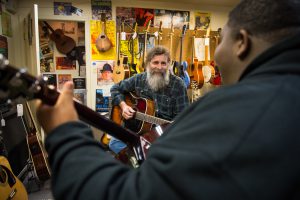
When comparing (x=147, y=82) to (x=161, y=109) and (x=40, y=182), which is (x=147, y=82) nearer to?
(x=161, y=109)

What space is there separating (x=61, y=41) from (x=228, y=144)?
383 cm

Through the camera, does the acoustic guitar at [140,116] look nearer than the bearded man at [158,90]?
Yes

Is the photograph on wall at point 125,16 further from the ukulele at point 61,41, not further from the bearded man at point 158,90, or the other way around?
the bearded man at point 158,90

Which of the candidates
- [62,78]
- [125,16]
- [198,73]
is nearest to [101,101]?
[62,78]

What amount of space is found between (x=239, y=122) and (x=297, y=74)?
0.57 ft

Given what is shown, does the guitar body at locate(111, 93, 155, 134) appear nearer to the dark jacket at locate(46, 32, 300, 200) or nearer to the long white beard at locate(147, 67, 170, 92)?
the long white beard at locate(147, 67, 170, 92)

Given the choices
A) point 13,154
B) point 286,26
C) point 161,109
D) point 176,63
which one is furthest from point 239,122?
point 176,63

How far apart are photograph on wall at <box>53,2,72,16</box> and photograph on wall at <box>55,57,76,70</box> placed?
0.81m

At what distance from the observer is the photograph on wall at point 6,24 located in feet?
9.75

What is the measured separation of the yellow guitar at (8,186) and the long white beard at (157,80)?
1.47 m

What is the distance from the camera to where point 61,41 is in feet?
12.6

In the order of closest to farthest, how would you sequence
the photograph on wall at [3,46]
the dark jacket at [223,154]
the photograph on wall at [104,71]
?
the dark jacket at [223,154] < the photograph on wall at [3,46] < the photograph on wall at [104,71]

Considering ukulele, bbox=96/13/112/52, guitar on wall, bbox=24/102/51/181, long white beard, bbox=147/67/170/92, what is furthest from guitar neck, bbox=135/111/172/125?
ukulele, bbox=96/13/112/52

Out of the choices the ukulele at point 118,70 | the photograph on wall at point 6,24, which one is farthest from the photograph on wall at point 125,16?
the photograph on wall at point 6,24
